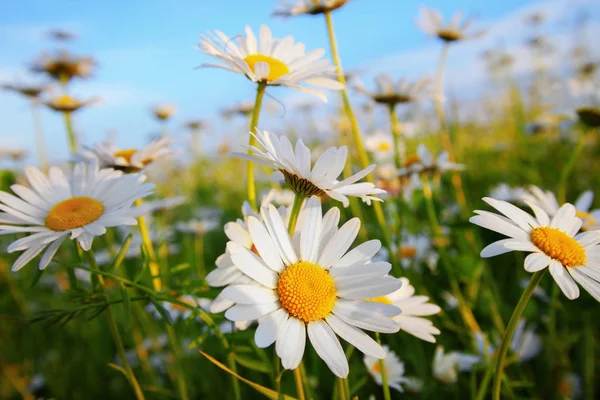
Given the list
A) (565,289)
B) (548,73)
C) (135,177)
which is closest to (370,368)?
(565,289)

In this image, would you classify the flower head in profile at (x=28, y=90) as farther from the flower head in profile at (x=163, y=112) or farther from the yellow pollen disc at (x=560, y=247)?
the yellow pollen disc at (x=560, y=247)

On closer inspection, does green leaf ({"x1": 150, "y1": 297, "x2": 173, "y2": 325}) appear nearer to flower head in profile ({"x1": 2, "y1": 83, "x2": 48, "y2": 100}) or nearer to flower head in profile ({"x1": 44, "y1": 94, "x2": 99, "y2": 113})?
flower head in profile ({"x1": 44, "y1": 94, "x2": 99, "y2": 113})

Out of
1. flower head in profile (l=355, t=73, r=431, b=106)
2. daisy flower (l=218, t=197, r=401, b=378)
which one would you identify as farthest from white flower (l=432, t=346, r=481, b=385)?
flower head in profile (l=355, t=73, r=431, b=106)

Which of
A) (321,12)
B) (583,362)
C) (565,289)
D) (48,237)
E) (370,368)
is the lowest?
(583,362)

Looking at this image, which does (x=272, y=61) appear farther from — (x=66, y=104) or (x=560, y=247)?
(x=66, y=104)

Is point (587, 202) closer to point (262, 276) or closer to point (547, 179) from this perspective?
point (262, 276)
